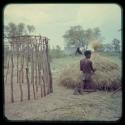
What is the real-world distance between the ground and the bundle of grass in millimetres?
51

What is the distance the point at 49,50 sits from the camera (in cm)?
260

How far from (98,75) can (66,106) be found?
15.9 inches

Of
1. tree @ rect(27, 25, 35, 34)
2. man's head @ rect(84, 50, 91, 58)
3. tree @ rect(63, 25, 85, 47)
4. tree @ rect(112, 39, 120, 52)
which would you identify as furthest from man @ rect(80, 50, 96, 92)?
tree @ rect(27, 25, 35, 34)

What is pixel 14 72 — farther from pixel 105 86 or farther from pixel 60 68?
pixel 105 86

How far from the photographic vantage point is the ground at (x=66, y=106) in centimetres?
250

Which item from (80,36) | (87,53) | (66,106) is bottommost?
(66,106)

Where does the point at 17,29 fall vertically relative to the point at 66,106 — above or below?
above

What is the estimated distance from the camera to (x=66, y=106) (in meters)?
2.51

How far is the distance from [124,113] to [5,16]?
4.38ft

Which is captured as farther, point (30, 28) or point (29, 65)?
point (29, 65)

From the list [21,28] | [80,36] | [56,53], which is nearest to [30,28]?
[21,28]

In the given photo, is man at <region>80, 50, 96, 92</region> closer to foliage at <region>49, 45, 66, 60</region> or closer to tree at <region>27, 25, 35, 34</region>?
foliage at <region>49, 45, 66, 60</region>

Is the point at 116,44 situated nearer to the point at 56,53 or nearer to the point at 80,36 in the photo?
the point at 80,36

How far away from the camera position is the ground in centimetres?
250
